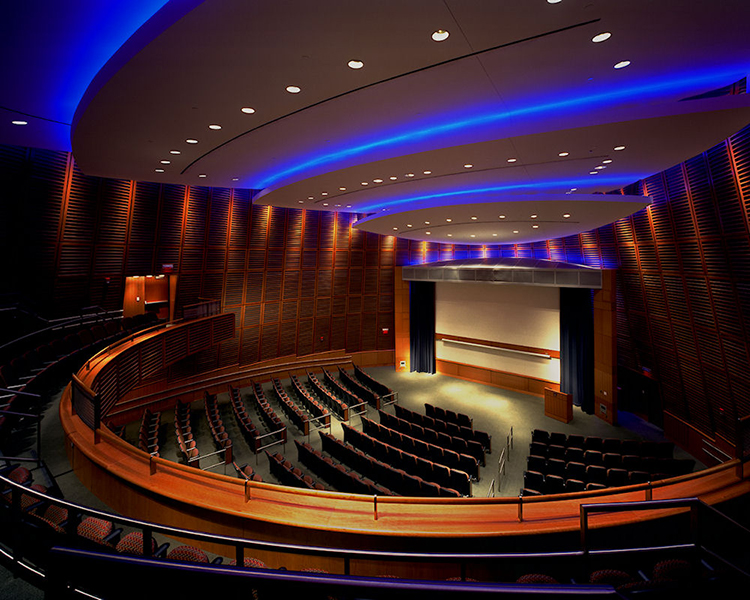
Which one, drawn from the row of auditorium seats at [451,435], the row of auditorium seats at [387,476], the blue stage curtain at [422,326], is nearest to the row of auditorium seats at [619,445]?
the row of auditorium seats at [451,435]

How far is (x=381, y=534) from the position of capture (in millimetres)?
3795

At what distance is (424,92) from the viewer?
4090mm

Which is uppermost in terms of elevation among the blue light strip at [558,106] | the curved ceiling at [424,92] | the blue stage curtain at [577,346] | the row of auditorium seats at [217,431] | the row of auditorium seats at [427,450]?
the blue light strip at [558,106]

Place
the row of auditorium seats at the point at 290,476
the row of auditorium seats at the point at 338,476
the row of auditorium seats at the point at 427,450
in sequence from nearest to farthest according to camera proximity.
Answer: the row of auditorium seats at the point at 290,476
the row of auditorium seats at the point at 338,476
the row of auditorium seats at the point at 427,450

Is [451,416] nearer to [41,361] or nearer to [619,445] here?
[619,445]

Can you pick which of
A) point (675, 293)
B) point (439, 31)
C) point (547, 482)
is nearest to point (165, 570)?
point (439, 31)

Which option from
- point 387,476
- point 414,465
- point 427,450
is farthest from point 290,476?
point 427,450

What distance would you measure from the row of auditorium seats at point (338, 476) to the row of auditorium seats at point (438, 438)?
215 cm

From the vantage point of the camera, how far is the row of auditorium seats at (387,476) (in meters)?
6.54

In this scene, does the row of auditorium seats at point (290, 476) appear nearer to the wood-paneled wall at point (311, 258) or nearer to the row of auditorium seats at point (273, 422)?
the row of auditorium seats at point (273, 422)

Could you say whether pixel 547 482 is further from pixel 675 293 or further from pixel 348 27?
pixel 348 27

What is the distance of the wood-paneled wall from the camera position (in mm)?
7594

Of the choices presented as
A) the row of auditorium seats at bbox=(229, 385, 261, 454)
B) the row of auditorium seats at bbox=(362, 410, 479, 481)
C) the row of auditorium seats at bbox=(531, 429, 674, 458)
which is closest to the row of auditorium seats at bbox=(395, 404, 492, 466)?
the row of auditorium seats at bbox=(362, 410, 479, 481)

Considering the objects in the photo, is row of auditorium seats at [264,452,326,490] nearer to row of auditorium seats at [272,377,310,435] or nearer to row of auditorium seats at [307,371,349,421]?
row of auditorium seats at [272,377,310,435]
